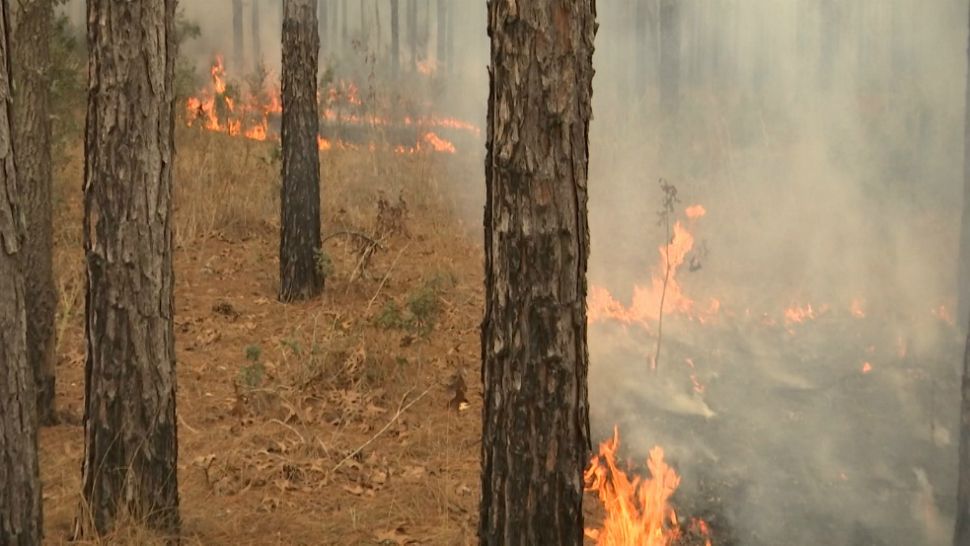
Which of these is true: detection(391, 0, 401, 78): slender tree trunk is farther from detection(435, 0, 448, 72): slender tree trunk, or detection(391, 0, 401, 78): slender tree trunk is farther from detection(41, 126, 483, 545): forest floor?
detection(41, 126, 483, 545): forest floor

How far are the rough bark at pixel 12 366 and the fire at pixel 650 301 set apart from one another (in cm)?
771

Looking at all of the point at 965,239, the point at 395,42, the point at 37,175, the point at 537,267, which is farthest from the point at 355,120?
the point at 537,267

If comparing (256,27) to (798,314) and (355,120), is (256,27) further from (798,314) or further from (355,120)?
(798,314)

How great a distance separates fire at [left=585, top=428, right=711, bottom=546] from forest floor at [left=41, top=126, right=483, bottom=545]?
944 mm

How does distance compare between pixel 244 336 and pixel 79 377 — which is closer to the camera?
pixel 79 377

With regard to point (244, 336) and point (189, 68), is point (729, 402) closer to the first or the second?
point (244, 336)

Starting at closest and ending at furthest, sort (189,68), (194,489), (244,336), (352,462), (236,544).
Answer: (236,544)
(194,489)
(352,462)
(244,336)
(189,68)

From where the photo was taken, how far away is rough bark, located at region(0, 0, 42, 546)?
303cm

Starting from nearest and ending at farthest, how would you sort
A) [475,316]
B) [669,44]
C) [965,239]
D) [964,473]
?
[964,473] < [965,239] < [475,316] < [669,44]

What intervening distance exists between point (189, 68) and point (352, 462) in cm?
1337

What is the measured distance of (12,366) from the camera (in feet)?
10.1

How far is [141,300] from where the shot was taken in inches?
173

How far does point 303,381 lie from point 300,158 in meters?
3.20

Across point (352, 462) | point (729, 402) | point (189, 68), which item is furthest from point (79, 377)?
point (189, 68)
